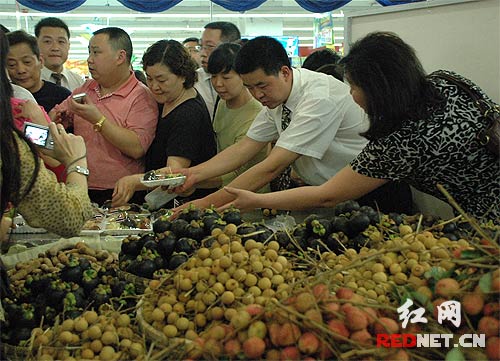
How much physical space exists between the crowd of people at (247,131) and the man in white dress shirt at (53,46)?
34.1 inches

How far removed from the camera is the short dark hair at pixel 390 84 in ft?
6.57

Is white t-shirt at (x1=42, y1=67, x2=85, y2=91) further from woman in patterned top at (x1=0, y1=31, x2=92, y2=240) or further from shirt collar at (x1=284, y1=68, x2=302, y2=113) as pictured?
woman in patterned top at (x1=0, y1=31, x2=92, y2=240)

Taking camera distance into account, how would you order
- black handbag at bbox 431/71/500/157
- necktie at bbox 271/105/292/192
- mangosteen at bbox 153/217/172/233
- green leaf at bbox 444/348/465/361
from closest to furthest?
green leaf at bbox 444/348/465/361 → mangosteen at bbox 153/217/172/233 → black handbag at bbox 431/71/500/157 → necktie at bbox 271/105/292/192

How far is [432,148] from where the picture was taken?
79.6 inches

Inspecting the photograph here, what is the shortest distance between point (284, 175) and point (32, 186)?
1.75 m

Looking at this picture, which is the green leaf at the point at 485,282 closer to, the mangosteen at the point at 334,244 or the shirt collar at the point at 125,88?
the mangosteen at the point at 334,244

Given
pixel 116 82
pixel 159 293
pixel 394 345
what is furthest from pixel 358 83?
pixel 116 82

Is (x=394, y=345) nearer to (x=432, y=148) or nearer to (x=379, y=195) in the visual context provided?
(x=432, y=148)

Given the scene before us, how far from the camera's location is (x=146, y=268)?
1.65 meters

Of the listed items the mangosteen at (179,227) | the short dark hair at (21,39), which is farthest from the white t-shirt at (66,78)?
the mangosteen at (179,227)

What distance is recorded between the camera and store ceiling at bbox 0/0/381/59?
10.4 meters

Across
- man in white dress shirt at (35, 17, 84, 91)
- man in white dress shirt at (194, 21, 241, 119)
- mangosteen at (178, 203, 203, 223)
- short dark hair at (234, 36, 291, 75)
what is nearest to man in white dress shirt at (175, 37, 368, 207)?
short dark hair at (234, 36, 291, 75)

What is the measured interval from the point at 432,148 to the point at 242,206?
2.44 ft

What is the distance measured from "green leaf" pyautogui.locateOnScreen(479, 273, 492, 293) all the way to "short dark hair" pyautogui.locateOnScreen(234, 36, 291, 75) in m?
1.81
